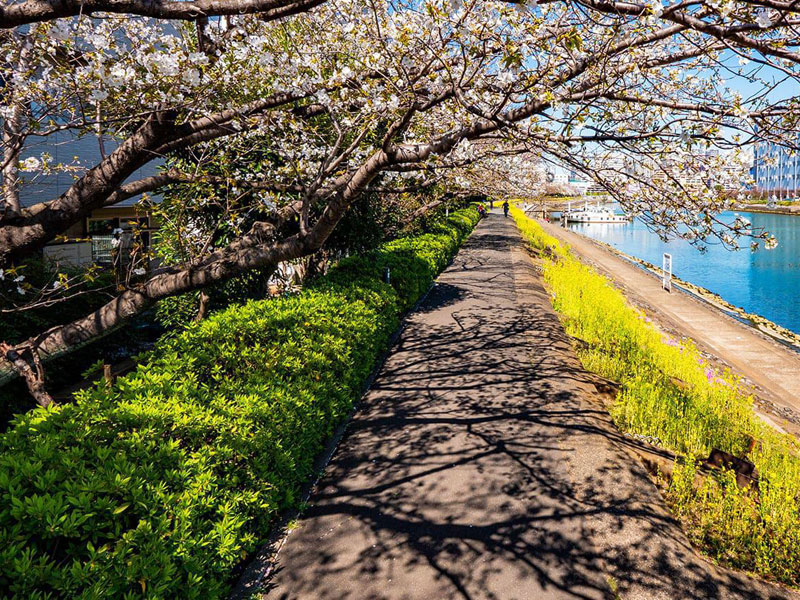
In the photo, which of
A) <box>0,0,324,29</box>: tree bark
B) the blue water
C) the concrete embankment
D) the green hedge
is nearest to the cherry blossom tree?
<box>0,0,324,29</box>: tree bark

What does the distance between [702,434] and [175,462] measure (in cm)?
592

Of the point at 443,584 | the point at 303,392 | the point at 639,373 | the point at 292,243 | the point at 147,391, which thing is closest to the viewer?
the point at 443,584

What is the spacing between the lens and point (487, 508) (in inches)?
166

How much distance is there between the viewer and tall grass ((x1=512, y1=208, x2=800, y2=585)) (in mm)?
3807

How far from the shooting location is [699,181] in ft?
17.9

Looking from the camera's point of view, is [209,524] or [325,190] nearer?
[209,524]

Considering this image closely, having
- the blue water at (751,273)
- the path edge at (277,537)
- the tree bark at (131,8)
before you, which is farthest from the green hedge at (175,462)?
the blue water at (751,273)

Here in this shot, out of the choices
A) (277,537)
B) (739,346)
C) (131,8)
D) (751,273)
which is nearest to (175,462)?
(277,537)

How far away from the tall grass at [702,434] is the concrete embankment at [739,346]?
1.81 meters

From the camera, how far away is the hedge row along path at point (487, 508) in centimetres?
339

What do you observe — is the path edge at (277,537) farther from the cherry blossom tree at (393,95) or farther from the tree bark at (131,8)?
the tree bark at (131,8)

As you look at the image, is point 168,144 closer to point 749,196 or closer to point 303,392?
point 303,392

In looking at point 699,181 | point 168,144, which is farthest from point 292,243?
point 699,181

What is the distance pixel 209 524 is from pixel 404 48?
5071 millimetres
